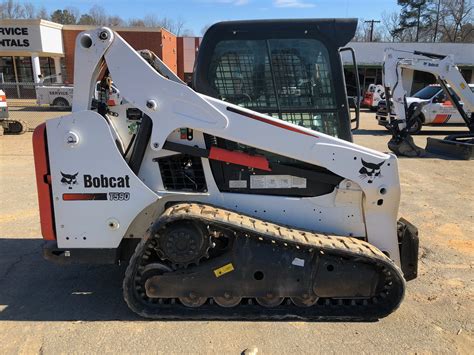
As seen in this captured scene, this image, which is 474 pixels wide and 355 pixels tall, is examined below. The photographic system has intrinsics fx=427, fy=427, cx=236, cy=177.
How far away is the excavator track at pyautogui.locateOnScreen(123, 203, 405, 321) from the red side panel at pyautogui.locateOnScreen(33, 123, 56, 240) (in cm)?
84

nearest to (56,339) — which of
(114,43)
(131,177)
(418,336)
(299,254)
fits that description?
(131,177)

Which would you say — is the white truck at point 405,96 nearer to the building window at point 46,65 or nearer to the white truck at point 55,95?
the white truck at point 55,95

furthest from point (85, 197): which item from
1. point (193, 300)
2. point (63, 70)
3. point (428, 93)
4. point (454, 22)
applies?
point (454, 22)

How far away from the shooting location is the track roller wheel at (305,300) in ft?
11.3

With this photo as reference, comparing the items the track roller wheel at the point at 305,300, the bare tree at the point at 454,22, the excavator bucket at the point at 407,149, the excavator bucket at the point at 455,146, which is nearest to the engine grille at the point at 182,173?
the track roller wheel at the point at 305,300

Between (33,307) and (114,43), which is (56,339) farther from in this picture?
(114,43)

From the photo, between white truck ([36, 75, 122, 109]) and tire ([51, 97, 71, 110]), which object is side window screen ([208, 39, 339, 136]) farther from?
tire ([51, 97, 71, 110])

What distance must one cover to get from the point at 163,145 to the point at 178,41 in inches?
1382

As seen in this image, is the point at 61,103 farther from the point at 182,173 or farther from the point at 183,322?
the point at 183,322

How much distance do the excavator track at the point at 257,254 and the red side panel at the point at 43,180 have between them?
0.84 m

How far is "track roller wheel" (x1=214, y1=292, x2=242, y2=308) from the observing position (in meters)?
3.44

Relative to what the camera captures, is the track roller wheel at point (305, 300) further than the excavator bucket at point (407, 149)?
No

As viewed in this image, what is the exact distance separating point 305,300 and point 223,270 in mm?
722

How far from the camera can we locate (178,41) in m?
36.4
